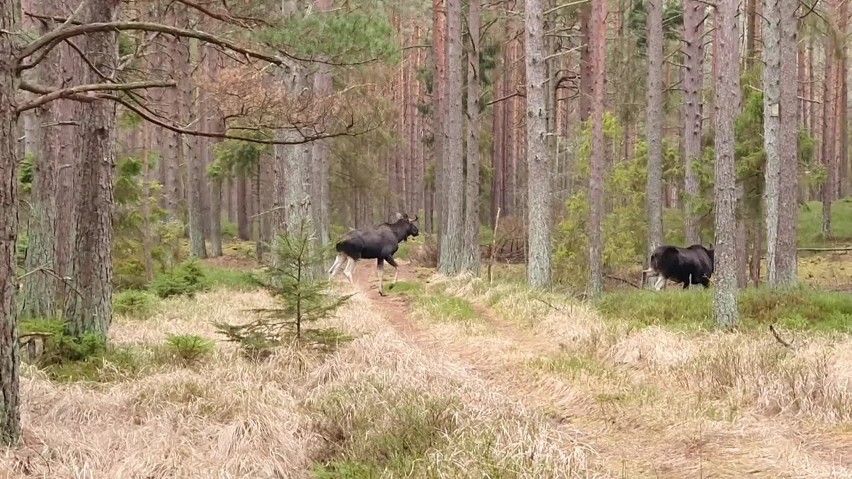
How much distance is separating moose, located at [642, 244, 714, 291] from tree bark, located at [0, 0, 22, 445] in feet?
44.1

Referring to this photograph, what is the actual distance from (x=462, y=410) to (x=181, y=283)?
33.5 ft

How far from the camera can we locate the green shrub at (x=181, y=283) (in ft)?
47.0

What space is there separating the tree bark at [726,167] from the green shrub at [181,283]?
989 cm

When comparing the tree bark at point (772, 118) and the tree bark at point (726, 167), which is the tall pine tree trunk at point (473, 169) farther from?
the tree bark at point (726, 167)

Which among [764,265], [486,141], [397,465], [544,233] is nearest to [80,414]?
[397,465]

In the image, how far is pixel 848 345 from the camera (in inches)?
312

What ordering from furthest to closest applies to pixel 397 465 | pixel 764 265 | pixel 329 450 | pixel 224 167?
pixel 224 167, pixel 764 265, pixel 329 450, pixel 397 465

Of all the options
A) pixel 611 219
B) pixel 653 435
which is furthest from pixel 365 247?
pixel 653 435

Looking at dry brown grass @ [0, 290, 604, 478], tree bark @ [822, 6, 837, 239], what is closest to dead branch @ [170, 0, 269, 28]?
dry brown grass @ [0, 290, 604, 478]

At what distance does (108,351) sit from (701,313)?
8475 millimetres

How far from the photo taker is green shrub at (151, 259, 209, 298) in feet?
47.0

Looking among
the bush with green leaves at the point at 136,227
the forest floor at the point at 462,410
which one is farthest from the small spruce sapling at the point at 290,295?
the bush with green leaves at the point at 136,227

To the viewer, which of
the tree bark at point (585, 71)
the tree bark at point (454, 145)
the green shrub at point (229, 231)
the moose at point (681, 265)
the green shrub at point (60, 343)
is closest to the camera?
the green shrub at point (60, 343)

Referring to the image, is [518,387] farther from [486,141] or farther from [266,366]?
[486,141]
